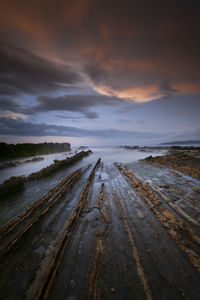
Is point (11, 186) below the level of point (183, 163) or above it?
above

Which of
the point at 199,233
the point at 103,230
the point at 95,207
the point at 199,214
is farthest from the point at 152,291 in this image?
the point at 199,214

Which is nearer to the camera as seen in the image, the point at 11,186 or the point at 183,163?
the point at 11,186

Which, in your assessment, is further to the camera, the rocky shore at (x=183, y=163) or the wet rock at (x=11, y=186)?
the rocky shore at (x=183, y=163)

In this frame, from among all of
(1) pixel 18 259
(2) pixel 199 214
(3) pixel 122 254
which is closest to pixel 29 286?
(1) pixel 18 259

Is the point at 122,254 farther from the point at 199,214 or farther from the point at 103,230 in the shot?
the point at 199,214

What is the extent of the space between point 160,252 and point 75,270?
6.81ft

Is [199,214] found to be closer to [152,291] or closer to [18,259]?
[152,291]

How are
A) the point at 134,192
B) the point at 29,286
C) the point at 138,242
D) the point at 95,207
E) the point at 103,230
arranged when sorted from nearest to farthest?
the point at 29,286 < the point at 138,242 < the point at 103,230 < the point at 95,207 < the point at 134,192

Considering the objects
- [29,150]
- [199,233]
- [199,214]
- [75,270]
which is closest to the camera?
[75,270]

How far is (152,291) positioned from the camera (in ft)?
6.89

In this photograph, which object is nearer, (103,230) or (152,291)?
(152,291)

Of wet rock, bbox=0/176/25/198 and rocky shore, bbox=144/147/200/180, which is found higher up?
wet rock, bbox=0/176/25/198

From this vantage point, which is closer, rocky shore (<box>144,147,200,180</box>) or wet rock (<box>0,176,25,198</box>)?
wet rock (<box>0,176,25,198</box>)

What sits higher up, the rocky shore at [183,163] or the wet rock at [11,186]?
the wet rock at [11,186]
